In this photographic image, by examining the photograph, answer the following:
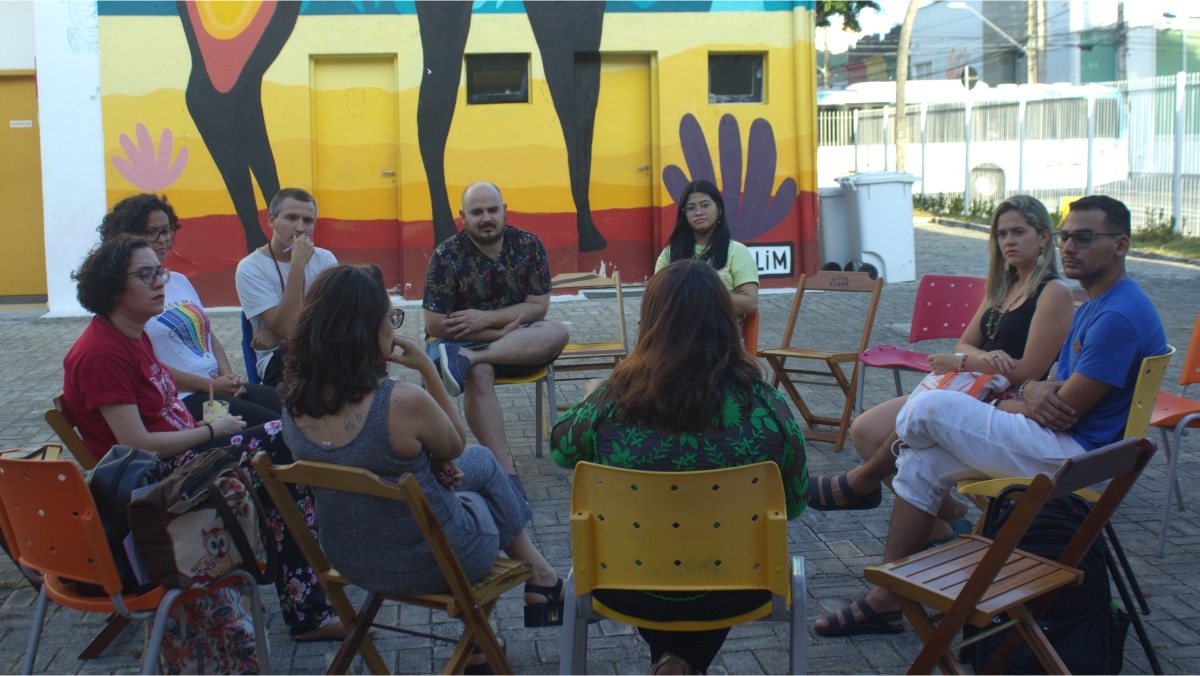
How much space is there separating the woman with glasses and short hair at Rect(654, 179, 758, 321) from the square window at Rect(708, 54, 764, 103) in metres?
6.16

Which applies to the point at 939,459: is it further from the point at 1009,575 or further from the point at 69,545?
the point at 69,545

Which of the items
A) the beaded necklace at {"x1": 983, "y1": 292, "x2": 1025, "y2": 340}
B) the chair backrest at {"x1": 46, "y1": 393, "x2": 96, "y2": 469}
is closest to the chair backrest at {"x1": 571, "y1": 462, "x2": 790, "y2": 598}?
the chair backrest at {"x1": 46, "y1": 393, "x2": 96, "y2": 469}

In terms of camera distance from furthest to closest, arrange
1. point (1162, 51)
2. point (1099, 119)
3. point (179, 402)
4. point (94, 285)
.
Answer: point (1162, 51), point (1099, 119), point (179, 402), point (94, 285)

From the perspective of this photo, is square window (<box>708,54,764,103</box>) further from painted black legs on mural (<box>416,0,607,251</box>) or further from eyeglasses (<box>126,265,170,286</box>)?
eyeglasses (<box>126,265,170,286</box>)

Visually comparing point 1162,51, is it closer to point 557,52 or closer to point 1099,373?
point 557,52

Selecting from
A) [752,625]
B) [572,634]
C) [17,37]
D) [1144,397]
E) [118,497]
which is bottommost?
[752,625]

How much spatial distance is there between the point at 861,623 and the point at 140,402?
98.3 inches

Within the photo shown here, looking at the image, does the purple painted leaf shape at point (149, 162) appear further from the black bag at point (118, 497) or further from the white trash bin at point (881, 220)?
the black bag at point (118, 497)

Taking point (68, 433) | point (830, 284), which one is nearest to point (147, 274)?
point (68, 433)

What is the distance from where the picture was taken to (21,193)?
37.3 ft

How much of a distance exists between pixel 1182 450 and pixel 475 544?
173 inches

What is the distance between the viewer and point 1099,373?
351 cm

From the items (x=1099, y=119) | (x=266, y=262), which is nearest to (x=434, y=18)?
(x=266, y=262)

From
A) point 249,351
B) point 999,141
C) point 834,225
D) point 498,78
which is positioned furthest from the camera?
point 999,141
